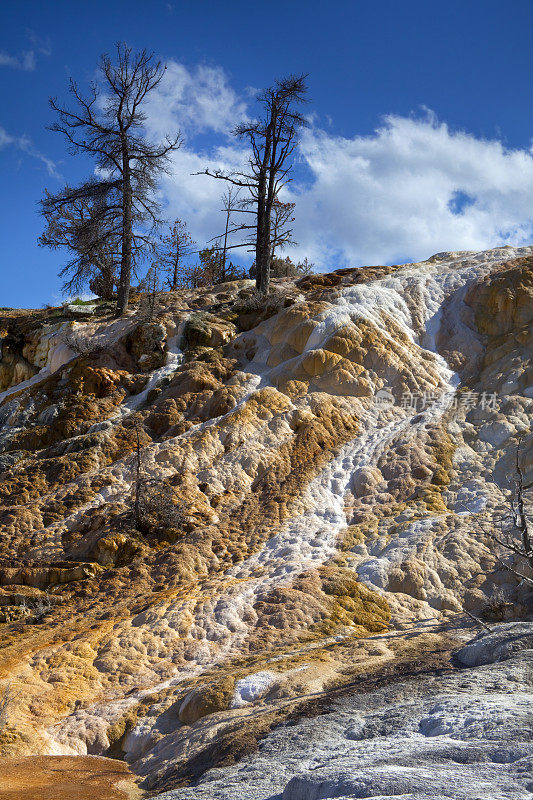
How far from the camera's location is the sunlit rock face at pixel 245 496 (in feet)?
28.0

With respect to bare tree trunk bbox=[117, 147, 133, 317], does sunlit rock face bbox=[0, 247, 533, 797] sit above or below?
below

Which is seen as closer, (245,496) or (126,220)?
(245,496)

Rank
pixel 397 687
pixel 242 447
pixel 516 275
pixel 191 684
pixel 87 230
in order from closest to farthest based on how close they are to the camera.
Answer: pixel 397 687, pixel 191 684, pixel 242 447, pixel 516 275, pixel 87 230

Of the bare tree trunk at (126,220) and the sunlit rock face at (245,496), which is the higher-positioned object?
the bare tree trunk at (126,220)

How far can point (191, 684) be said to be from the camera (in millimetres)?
8750

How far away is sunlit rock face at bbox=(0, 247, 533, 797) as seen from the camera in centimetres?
853

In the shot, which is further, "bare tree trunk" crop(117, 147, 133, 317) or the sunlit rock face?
"bare tree trunk" crop(117, 147, 133, 317)

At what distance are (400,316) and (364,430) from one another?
488 cm

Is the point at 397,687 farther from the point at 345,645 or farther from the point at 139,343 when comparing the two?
the point at 139,343

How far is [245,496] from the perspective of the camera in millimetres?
14016

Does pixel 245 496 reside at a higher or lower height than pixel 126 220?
lower

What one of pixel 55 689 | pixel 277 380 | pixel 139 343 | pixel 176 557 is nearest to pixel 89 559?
pixel 176 557

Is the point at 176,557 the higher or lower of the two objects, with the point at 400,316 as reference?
lower

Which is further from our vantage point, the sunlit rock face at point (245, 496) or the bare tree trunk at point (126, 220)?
the bare tree trunk at point (126, 220)
